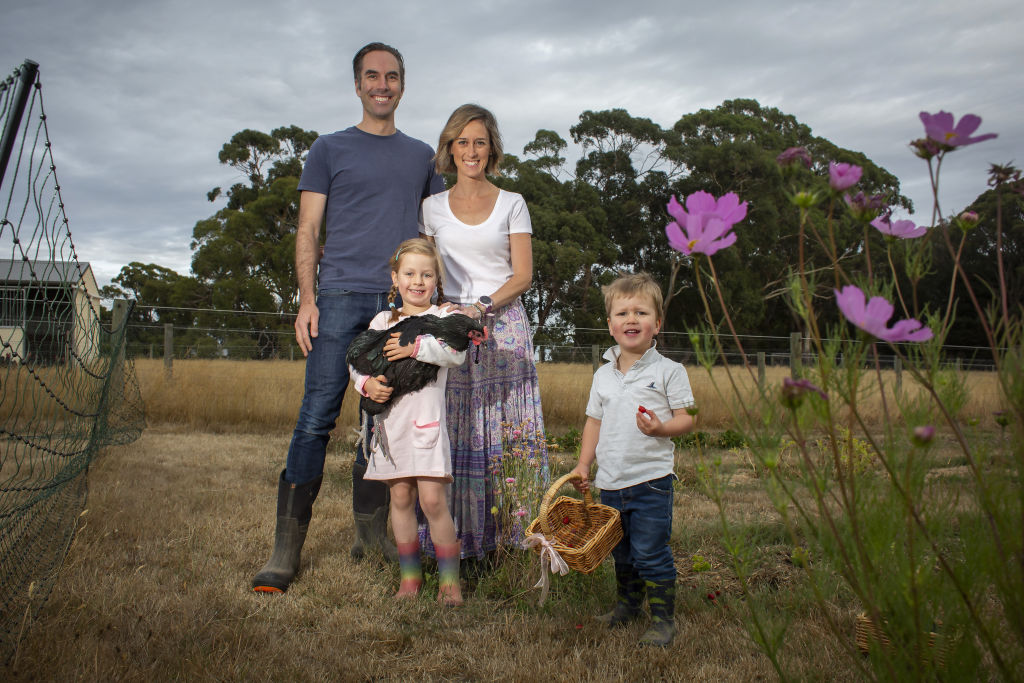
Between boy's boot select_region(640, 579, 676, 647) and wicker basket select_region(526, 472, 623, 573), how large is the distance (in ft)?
0.66

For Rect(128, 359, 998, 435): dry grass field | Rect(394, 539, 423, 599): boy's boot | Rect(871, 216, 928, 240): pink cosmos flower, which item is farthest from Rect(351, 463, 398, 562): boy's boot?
Rect(128, 359, 998, 435): dry grass field

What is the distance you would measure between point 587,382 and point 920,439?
8246 millimetres

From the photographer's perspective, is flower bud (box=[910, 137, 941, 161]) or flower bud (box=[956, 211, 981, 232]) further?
flower bud (box=[956, 211, 981, 232])

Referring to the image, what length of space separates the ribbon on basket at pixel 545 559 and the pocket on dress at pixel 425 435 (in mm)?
504

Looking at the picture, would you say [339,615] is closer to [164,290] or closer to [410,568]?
[410,568]

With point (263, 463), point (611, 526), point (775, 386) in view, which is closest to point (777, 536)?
point (611, 526)

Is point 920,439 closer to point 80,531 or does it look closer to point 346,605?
point 346,605

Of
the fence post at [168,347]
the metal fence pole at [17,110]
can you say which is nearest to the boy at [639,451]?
the metal fence pole at [17,110]

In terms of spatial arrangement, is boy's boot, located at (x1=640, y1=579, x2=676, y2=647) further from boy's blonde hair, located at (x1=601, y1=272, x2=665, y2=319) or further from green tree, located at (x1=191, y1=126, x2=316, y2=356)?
green tree, located at (x1=191, y1=126, x2=316, y2=356)

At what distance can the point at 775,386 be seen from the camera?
1.12 meters

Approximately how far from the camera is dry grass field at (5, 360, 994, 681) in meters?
2.08

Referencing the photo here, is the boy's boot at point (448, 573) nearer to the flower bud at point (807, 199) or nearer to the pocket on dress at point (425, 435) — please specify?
the pocket on dress at point (425, 435)

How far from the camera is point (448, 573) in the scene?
2740 millimetres

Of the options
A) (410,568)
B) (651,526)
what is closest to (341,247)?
(410,568)
